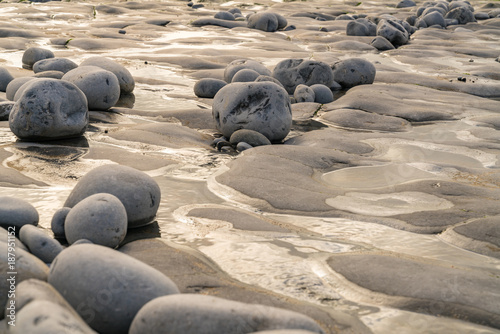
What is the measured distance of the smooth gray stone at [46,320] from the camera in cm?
177

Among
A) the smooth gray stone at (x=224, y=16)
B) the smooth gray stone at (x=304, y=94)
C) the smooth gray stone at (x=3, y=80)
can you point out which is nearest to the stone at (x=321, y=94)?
the smooth gray stone at (x=304, y=94)

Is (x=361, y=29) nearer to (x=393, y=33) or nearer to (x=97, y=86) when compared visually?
(x=393, y=33)

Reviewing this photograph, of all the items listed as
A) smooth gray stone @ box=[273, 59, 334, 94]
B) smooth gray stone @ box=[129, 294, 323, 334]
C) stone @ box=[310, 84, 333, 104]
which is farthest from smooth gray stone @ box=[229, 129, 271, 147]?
smooth gray stone @ box=[129, 294, 323, 334]

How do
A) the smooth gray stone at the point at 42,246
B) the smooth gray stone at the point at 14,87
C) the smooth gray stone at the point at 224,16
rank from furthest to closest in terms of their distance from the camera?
the smooth gray stone at the point at 224,16 < the smooth gray stone at the point at 14,87 < the smooth gray stone at the point at 42,246

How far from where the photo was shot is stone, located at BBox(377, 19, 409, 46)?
40.8 feet

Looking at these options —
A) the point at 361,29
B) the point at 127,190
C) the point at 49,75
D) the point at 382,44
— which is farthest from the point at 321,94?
the point at 361,29

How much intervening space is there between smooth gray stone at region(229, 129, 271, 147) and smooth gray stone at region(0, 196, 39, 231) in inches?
92.5

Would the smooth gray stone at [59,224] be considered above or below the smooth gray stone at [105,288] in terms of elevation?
below

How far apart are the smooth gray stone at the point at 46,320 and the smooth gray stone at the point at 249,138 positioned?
330 cm

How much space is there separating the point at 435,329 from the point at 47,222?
218 cm

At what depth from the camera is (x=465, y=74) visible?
9.05m

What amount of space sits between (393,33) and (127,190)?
34.3ft

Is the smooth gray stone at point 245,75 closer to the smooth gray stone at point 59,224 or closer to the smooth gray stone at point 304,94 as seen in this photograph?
the smooth gray stone at point 304,94

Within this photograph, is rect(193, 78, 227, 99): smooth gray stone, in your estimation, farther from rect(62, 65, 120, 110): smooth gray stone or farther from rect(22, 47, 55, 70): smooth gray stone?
rect(22, 47, 55, 70): smooth gray stone
